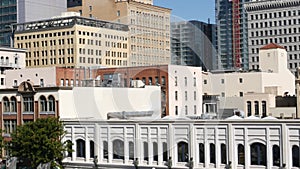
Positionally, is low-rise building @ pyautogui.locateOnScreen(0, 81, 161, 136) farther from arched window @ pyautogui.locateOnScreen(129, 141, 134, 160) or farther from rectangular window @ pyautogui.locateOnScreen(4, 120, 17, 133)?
arched window @ pyautogui.locateOnScreen(129, 141, 134, 160)

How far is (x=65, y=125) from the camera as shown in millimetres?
63312

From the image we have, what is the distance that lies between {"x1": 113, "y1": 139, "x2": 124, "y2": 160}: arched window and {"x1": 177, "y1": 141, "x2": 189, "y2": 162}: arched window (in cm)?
602

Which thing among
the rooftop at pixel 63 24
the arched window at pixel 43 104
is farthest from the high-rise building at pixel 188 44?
the rooftop at pixel 63 24

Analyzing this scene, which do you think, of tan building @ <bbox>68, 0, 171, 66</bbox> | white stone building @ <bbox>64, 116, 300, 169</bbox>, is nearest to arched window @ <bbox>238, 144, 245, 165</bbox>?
white stone building @ <bbox>64, 116, 300, 169</bbox>

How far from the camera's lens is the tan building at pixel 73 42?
14650cm

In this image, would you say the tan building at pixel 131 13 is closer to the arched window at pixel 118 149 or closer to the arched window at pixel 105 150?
the arched window at pixel 105 150

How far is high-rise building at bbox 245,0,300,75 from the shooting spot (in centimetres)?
19012

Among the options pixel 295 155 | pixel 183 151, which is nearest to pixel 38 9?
pixel 183 151

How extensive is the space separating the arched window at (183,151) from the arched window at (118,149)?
6019mm

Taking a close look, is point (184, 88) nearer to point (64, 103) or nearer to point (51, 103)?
point (64, 103)

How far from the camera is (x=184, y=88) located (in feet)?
307

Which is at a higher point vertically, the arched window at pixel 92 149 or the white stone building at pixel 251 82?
the white stone building at pixel 251 82

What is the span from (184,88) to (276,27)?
351 feet

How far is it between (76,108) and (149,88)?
13883mm
